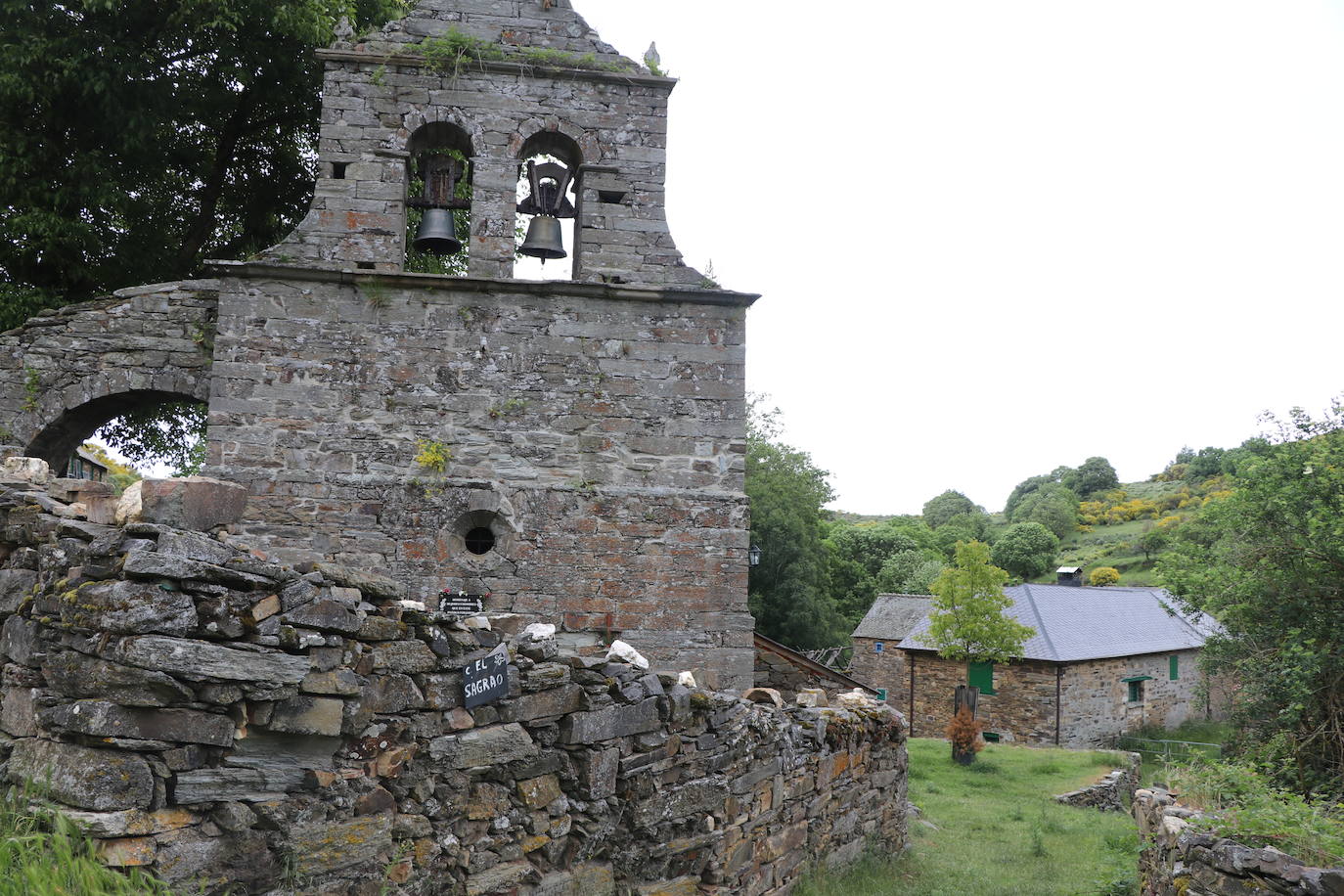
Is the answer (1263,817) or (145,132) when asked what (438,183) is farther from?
(1263,817)

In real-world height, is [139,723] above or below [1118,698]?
above

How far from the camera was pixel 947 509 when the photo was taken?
81.4 metres

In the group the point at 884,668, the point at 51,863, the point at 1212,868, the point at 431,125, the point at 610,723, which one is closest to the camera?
the point at 51,863

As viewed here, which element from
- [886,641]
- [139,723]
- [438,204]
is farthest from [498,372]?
[886,641]

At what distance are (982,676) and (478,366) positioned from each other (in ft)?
69.2

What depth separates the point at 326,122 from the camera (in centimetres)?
912

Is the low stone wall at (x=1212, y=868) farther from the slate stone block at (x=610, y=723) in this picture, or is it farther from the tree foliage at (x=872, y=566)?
the tree foliage at (x=872, y=566)

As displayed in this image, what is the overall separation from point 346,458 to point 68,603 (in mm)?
5316

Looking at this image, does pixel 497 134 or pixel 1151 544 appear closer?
pixel 497 134

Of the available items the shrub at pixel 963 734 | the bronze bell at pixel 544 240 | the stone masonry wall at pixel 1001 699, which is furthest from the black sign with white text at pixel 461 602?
the stone masonry wall at pixel 1001 699

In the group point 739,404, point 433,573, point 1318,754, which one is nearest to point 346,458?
point 433,573

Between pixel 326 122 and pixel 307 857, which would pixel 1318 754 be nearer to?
pixel 307 857

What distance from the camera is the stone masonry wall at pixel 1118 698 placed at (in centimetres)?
2438

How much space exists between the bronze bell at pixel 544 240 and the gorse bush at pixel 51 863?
22.9 ft
